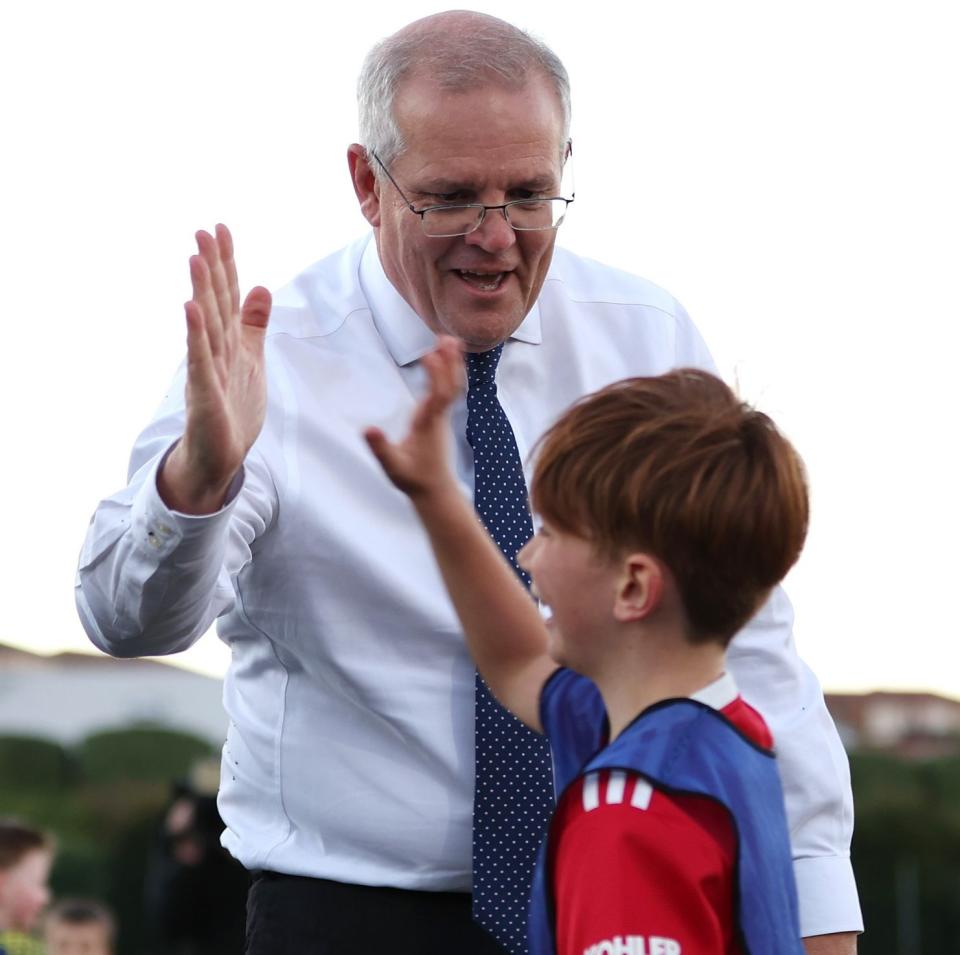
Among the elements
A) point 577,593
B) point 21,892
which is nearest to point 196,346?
point 577,593

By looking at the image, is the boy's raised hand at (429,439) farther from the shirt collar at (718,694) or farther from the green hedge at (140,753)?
the green hedge at (140,753)

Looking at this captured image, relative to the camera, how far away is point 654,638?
2.13 meters

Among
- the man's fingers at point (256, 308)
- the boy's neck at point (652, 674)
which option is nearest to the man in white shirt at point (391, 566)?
the man's fingers at point (256, 308)

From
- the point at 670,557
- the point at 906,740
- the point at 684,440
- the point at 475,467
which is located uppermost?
the point at 906,740

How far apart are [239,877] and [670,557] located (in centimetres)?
844

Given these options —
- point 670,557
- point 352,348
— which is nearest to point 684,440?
point 670,557

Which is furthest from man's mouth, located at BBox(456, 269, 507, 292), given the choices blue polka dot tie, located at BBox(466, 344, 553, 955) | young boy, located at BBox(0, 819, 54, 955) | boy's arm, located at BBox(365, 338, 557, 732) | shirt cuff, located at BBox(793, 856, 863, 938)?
young boy, located at BBox(0, 819, 54, 955)

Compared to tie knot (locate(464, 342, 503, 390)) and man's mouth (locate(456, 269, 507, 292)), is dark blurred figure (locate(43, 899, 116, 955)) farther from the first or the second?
man's mouth (locate(456, 269, 507, 292))

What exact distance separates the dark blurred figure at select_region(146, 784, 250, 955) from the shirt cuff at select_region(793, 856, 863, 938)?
717 centimetres

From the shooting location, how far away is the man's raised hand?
2344 mm

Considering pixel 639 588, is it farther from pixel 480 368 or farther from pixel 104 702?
pixel 104 702

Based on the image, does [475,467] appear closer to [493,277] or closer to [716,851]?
[493,277]

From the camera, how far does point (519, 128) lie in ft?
9.63

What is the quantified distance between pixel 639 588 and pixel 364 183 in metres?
1.36
